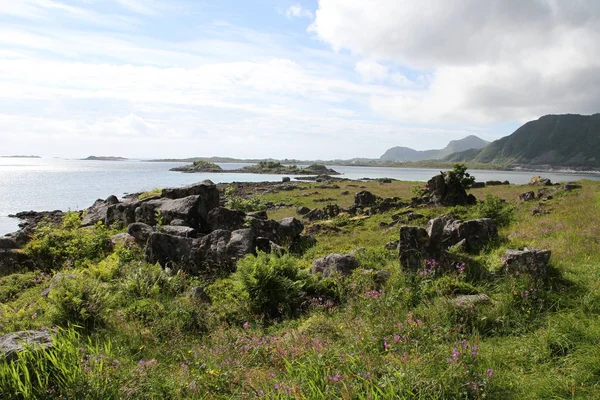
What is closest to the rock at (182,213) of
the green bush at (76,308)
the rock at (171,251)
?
the rock at (171,251)

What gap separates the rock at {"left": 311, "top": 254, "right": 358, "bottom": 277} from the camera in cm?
1181

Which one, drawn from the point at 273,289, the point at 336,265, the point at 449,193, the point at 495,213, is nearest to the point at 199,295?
the point at 273,289

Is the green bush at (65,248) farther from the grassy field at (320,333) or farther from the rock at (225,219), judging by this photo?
the rock at (225,219)

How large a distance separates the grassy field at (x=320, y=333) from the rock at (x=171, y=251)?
1224mm

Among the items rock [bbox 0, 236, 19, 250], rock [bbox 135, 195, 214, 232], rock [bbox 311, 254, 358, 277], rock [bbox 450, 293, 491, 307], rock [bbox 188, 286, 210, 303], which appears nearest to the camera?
rock [bbox 450, 293, 491, 307]

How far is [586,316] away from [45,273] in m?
18.8

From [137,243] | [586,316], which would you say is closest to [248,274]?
[586,316]

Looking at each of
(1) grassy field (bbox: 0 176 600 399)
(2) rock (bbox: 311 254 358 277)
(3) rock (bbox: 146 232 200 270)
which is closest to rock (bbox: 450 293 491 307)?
(1) grassy field (bbox: 0 176 600 399)

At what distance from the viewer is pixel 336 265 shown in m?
12.0

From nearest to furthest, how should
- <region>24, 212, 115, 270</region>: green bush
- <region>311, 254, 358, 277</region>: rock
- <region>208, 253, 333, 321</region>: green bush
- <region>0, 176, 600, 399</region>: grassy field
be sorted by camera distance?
<region>0, 176, 600, 399</region>: grassy field
<region>208, 253, 333, 321</region>: green bush
<region>311, 254, 358, 277</region>: rock
<region>24, 212, 115, 270</region>: green bush

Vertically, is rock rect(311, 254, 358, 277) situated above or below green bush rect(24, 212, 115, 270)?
above

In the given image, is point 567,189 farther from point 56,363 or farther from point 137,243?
point 56,363

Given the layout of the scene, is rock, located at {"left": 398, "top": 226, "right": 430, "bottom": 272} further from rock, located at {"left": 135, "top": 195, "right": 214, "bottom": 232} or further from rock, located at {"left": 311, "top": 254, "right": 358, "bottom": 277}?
rock, located at {"left": 135, "top": 195, "right": 214, "bottom": 232}

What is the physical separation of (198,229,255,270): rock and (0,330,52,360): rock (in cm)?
755
